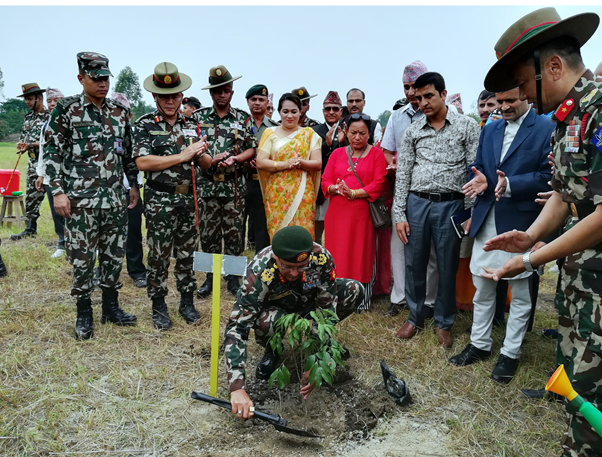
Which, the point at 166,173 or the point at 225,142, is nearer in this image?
the point at 166,173

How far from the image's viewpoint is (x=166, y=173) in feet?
13.4

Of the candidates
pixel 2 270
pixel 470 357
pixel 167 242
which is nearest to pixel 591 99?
pixel 470 357

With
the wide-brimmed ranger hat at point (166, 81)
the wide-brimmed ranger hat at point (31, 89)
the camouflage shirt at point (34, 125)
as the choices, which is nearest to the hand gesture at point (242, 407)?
the wide-brimmed ranger hat at point (166, 81)

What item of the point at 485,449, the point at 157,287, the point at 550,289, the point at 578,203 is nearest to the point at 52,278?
the point at 157,287

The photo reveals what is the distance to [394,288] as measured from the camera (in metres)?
4.58

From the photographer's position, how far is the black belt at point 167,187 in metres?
4.07

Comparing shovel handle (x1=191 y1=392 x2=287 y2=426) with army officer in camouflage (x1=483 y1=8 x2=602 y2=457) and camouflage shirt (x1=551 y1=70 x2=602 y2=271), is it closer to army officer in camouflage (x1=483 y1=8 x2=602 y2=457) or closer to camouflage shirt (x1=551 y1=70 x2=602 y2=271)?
army officer in camouflage (x1=483 y1=8 x2=602 y2=457)

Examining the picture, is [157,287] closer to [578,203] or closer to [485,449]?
[485,449]

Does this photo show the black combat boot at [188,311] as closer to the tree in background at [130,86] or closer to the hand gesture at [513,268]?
the hand gesture at [513,268]

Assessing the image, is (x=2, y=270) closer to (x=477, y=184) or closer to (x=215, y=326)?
(x=215, y=326)

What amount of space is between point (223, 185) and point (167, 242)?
938 millimetres

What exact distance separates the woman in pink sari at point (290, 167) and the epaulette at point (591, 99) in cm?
310

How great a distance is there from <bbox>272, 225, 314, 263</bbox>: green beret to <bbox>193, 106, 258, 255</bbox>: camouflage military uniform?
225cm

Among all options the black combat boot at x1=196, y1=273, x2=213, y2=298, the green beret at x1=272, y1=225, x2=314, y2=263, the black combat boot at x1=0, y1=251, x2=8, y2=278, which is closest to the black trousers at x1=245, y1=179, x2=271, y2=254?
the black combat boot at x1=196, y1=273, x2=213, y2=298
